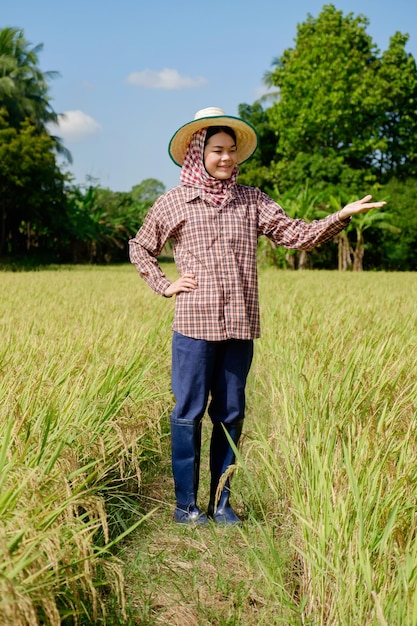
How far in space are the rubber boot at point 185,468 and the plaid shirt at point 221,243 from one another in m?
0.33

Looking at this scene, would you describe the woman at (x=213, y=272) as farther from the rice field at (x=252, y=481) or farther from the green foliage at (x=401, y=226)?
the green foliage at (x=401, y=226)

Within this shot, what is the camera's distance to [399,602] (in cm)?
126

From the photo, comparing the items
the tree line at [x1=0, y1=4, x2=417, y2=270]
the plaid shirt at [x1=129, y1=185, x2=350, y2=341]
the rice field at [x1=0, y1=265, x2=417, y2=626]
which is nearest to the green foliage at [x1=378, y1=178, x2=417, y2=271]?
the tree line at [x1=0, y1=4, x2=417, y2=270]

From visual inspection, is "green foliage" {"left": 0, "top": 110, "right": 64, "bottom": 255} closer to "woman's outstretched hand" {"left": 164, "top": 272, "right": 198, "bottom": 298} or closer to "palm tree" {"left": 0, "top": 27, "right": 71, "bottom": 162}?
"palm tree" {"left": 0, "top": 27, "right": 71, "bottom": 162}

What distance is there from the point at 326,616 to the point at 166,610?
16.3 inches

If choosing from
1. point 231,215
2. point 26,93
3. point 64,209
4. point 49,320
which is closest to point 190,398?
point 231,215

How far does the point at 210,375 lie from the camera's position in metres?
2.27

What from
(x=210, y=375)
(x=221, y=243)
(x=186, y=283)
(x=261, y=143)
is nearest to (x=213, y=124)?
(x=221, y=243)

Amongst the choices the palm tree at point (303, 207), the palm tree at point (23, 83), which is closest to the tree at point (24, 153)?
the palm tree at point (23, 83)

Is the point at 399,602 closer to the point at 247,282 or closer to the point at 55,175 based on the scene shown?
the point at 247,282

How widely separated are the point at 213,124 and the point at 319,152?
21.7m

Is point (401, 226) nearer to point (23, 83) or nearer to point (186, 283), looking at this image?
point (23, 83)

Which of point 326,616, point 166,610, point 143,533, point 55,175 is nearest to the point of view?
point 326,616

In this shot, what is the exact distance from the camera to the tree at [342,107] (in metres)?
22.4
